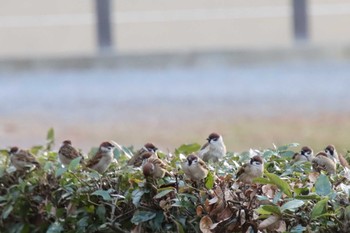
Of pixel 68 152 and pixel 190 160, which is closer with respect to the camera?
pixel 190 160

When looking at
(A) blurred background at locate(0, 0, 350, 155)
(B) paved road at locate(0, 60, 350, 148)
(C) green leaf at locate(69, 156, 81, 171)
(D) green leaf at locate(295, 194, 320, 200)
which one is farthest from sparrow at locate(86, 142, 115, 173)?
(B) paved road at locate(0, 60, 350, 148)

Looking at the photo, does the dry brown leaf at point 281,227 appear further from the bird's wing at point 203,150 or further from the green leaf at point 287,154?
the bird's wing at point 203,150

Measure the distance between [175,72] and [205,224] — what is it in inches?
495

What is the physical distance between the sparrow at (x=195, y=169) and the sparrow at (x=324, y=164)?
530 millimetres

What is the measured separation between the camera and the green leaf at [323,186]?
402 cm

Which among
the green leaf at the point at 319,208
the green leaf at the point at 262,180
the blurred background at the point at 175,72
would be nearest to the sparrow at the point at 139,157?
the green leaf at the point at 262,180

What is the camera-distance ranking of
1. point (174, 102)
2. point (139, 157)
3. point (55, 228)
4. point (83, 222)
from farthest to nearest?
point (174, 102), point (139, 157), point (55, 228), point (83, 222)

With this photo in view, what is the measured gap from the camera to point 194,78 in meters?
15.8

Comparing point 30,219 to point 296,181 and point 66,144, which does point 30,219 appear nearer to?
point 66,144

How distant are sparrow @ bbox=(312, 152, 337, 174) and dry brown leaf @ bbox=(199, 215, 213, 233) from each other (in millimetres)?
679

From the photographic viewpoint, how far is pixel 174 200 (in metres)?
4.21

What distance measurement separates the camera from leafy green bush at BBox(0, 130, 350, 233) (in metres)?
3.98

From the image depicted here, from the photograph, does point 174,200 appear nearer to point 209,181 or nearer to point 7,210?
point 209,181

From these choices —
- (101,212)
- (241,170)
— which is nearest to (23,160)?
(101,212)
